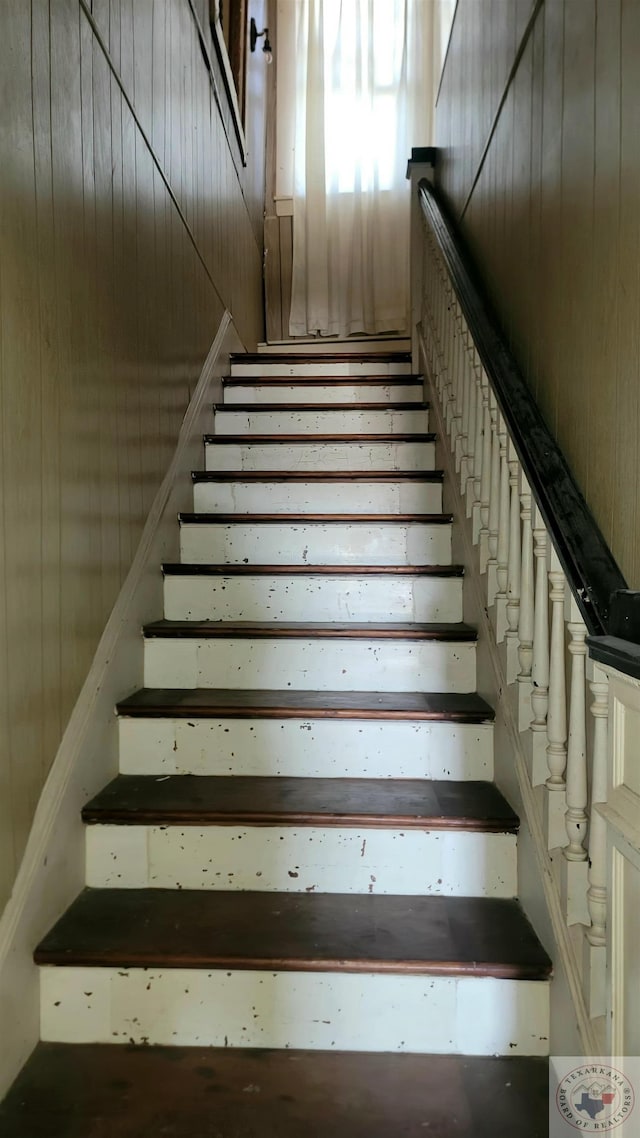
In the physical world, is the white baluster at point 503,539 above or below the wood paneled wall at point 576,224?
below

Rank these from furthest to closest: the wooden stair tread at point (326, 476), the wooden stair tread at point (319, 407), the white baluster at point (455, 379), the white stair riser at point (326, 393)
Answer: the white stair riser at point (326, 393) → the wooden stair tread at point (319, 407) → the wooden stair tread at point (326, 476) → the white baluster at point (455, 379)

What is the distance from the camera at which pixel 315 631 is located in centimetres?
179

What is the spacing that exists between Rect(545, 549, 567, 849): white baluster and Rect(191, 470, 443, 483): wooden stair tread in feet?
4.02

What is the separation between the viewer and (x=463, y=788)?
1.51m

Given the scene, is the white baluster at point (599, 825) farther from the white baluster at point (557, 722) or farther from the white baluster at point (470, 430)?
the white baluster at point (470, 430)

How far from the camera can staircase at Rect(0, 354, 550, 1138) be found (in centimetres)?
108

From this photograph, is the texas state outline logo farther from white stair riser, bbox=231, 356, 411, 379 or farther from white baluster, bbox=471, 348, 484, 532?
white stair riser, bbox=231, 356, 411, 379

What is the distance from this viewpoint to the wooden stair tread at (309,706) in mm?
1554

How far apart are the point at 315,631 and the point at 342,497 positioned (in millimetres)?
721

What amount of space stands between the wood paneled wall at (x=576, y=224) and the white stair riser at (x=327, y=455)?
0.67 m

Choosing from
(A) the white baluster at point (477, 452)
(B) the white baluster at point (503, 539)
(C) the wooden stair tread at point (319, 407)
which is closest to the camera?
(B) the white baluster at point (503, 539)

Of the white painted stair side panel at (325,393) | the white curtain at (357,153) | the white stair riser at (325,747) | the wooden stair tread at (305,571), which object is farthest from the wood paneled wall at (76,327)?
the white curtain at (357,153)

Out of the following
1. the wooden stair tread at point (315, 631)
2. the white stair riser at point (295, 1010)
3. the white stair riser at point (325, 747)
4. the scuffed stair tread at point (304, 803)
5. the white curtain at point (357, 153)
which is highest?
the white curtain at point (357, 153)

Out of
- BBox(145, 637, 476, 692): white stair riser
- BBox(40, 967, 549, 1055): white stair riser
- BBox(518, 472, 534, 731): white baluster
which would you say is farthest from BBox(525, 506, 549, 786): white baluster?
BBox(145, 637, 476, 692): white stair riser
